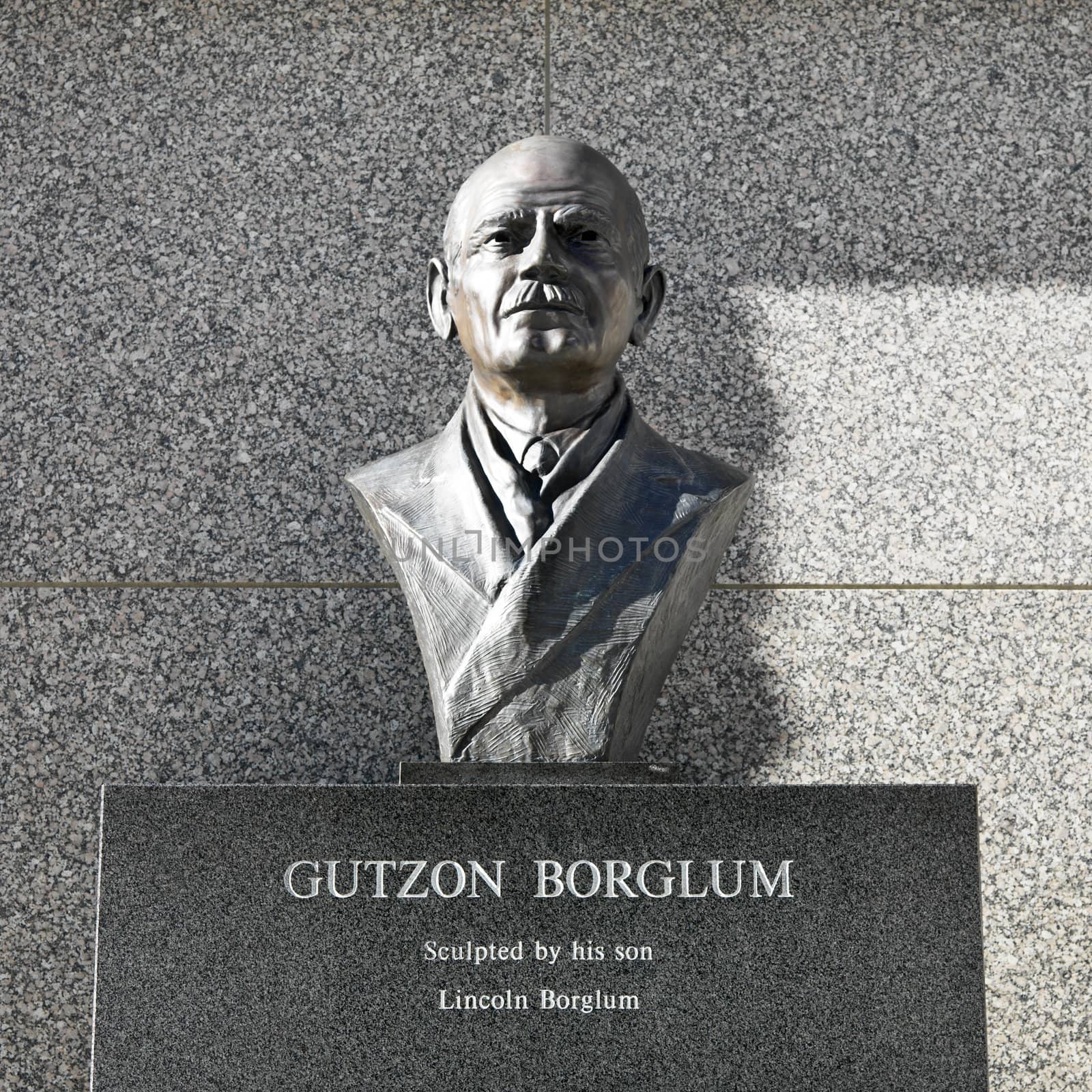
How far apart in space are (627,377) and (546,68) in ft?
2.92

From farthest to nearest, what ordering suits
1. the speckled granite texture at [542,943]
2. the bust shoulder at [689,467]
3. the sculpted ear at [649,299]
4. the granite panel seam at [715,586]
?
the granite panel seam at [715,586] → the sculpted ear at [649,299] → the bust shoulder at [689,467] → the speckled granite texture at [542,943]

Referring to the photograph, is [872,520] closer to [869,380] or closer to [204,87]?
[869,380]

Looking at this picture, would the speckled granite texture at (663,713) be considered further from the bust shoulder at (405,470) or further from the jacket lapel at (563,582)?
the jacket lapel at (563,582)

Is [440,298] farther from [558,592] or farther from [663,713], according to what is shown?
[663,713]

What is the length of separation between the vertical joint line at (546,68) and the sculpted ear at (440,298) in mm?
1136

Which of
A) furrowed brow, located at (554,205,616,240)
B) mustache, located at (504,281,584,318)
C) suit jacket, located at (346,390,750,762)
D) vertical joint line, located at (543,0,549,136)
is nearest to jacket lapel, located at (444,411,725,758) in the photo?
suit jacket, located at (346,390,750,762)

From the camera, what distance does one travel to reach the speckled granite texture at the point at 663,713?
3.73m

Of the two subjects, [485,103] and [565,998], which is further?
[485,103]

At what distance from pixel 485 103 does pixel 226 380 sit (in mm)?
1015

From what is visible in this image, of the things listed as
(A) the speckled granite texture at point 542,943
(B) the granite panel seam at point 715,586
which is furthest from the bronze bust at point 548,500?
(B) the granite panel seam at point 715,586

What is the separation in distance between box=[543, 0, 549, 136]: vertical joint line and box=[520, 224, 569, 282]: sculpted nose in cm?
132

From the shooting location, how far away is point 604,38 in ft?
13.8

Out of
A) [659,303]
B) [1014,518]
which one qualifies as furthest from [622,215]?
[1014,518]

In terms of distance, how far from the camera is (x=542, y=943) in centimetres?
258
